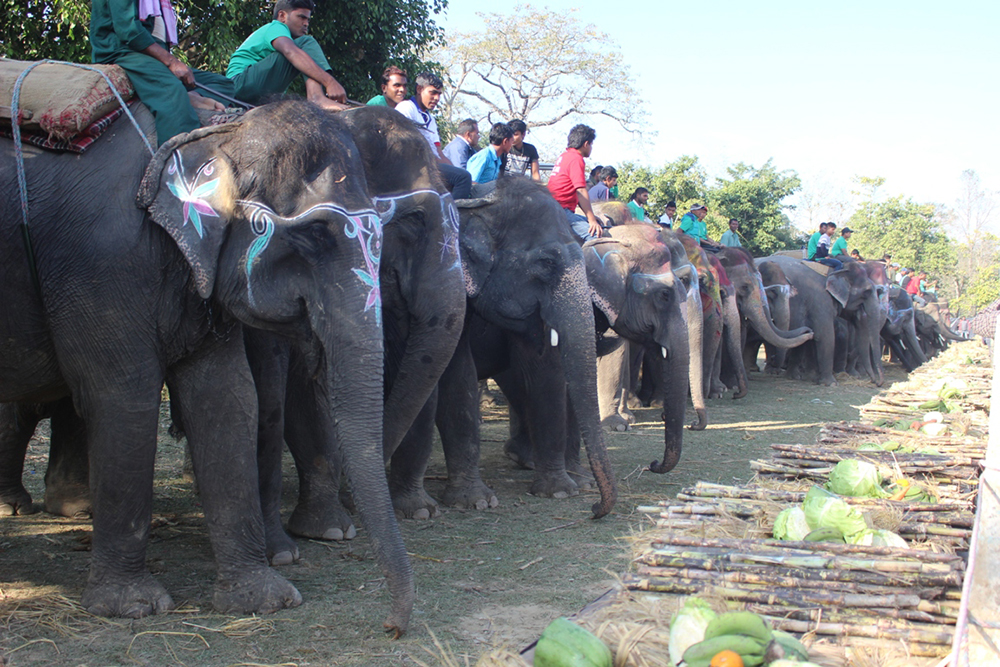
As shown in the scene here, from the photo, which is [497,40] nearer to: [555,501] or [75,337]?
[555,501]

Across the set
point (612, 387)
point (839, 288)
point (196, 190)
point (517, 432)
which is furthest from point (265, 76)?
point (839, 288)

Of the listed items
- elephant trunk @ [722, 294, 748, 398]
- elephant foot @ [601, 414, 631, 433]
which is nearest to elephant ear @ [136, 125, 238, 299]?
elephant foot @ [601, 414, 631, 433]

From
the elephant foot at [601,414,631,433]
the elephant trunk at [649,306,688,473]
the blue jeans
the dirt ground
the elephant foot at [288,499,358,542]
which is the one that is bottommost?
the dirt ground

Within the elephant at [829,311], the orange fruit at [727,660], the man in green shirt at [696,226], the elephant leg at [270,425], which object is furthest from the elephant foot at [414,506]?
the elephant at [829,311]

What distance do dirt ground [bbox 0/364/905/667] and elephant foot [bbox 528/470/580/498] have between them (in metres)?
0.10

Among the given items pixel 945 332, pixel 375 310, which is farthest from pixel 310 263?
pixel 945 332

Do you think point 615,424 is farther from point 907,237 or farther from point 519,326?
point 907,237

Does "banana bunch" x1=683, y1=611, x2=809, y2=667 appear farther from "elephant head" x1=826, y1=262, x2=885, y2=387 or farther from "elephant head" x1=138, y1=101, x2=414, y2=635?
"elephant head" x1=826, y1=262, x2=885, y2=387

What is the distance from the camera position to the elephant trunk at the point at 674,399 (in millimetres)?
7023

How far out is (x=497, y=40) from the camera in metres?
35.8

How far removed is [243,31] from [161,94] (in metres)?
7.99

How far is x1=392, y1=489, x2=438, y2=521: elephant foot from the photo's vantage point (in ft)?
20.4

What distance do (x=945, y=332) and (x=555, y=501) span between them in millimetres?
22015

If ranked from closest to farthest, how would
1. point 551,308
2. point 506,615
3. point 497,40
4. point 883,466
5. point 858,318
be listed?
point 506,615
point 883,466
point 551,308
point 858,318
point 497,40
